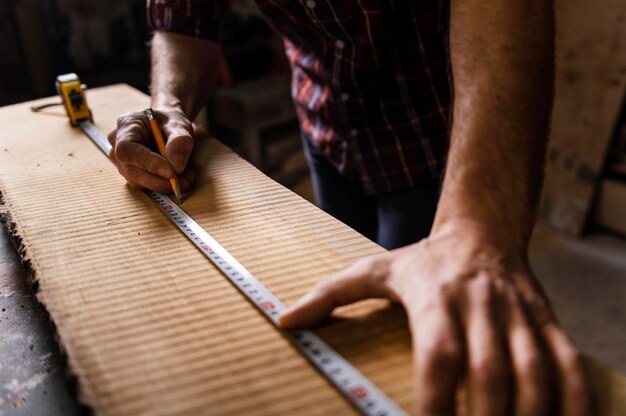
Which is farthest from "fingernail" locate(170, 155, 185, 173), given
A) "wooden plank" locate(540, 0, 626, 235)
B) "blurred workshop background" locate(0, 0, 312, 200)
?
"wooden plank" locate(540, 0, 626, 235)

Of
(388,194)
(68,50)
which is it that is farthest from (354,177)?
(68,50)

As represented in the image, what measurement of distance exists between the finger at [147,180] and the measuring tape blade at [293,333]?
26 mm

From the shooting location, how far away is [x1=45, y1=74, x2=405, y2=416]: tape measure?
649 mm

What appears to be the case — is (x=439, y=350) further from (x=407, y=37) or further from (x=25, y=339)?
(x=407, y=37)

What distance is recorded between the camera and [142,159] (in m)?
1.17

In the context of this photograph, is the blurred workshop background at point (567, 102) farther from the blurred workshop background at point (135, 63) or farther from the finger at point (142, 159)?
the finger at point (142, 159)

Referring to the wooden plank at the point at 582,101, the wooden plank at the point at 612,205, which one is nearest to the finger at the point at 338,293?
the wooden plank at the point at 582,101

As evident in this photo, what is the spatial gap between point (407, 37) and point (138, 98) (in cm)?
99

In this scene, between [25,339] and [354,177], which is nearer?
[25,339]

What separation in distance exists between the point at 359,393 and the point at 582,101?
9.07ft

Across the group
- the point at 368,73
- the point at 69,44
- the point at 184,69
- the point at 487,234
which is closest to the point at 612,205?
the point at 368,73

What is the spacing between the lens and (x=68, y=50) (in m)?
3.14

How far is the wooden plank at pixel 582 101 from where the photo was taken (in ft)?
8.95

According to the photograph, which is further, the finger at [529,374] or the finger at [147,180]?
the finger at [147,180]
